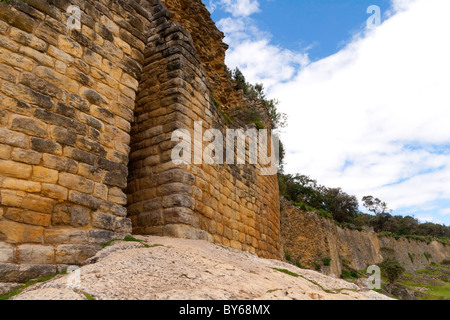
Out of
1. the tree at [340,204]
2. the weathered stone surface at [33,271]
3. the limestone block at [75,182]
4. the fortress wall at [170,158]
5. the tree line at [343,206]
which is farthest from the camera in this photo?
the tree at [340,204]

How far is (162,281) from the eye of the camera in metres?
3.14

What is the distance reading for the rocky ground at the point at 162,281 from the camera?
2830 mm

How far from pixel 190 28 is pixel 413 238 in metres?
50.3

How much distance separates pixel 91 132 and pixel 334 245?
2391cm

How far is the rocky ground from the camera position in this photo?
2830 millimetres

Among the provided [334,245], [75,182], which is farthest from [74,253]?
[334,245]

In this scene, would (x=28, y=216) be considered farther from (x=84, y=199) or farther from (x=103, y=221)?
(x=103, y=221)

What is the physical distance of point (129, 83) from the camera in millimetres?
5188

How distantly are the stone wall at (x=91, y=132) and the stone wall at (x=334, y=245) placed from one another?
15.2 m

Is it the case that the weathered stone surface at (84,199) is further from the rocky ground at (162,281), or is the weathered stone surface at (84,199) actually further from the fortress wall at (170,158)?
the fortress wall at (170,158)

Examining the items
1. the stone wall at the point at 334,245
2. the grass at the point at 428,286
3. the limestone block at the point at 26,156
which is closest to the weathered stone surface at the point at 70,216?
the limestone block at the point at 26,156

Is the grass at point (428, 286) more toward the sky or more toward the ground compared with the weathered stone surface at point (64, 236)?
more toward the ground
